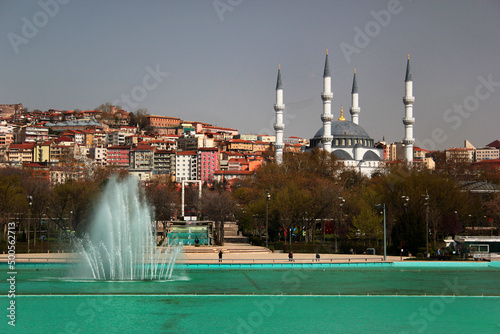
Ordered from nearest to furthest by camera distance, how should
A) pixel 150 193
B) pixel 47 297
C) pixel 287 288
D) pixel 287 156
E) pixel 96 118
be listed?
pixel 47 297, pixel 287 288, pixel 150 193, pixel 287 156, pixel 96 118

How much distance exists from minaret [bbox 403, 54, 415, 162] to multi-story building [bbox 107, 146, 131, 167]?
63555 mm

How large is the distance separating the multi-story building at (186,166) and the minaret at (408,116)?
170 feet

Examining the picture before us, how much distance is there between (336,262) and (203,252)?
33.2 feet

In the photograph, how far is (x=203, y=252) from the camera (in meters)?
41.8

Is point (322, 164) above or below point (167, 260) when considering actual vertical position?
above

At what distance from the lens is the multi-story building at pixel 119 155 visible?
140 metres

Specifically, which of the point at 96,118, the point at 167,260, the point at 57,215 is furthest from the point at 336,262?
the point at 96,118

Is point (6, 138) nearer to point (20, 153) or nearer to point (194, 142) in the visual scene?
point (20, 153)

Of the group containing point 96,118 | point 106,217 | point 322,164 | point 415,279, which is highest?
point 96,118

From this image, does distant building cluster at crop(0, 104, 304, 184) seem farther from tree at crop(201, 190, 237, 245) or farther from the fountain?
the fountain

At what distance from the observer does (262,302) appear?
2302 centimetres

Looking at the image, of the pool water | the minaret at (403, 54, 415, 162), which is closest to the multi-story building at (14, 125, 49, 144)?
the minaret at (403, 54, 415, 162)

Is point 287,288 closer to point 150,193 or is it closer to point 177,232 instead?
point 177,232

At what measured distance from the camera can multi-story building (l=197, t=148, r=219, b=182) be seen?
134m
